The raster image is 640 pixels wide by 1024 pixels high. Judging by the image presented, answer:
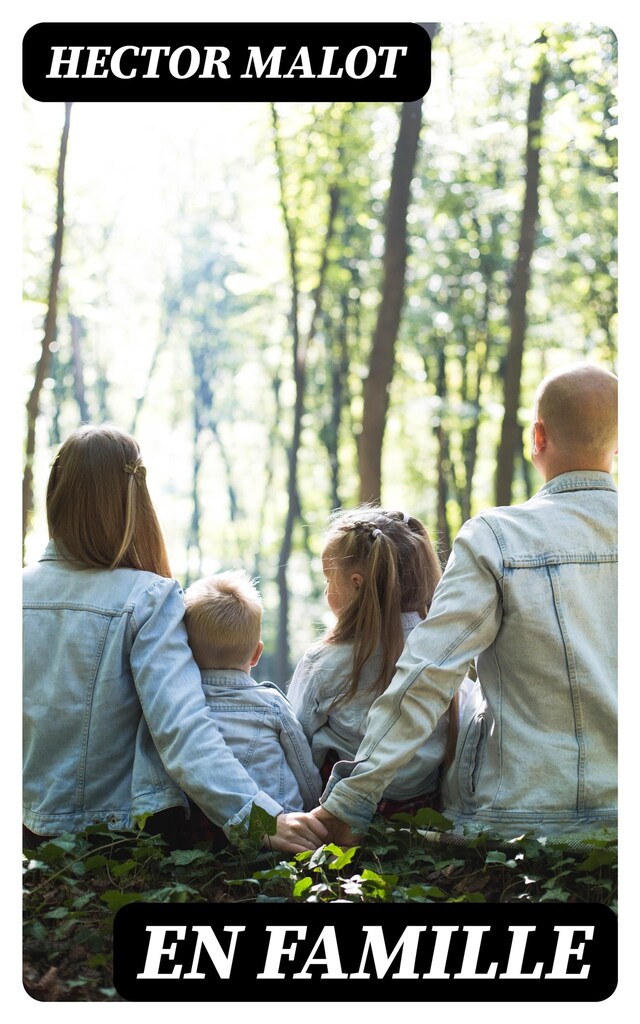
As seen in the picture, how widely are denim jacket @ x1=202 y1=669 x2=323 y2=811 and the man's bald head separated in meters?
1.23

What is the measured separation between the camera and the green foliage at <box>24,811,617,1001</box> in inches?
98.4

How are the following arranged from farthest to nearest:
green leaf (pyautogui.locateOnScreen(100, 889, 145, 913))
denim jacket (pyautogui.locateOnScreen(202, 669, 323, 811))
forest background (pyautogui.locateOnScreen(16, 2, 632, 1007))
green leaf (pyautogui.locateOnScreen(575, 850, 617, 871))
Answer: forest background (pyautogui.locateOnScreen(16, 2, 632, 1007)), denim jacket (pyautogui.locateOnScreen(202, 669, 323, 811)), green leaf (pyautogui.locateOnScreen(575, 850, 617, 871)), green leaf (pyautogui.locateOnScreen(100, 889, 145, 913))

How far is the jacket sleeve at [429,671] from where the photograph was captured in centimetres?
283

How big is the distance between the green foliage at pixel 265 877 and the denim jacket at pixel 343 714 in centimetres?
21

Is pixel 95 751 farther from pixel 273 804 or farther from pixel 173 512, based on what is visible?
pixel 173 512

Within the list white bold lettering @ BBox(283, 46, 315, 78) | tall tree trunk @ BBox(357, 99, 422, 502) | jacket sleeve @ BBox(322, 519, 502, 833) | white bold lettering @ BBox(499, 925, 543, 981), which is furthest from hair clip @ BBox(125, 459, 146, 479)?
tall tree trunk @ BBox(357, 99, 422, 502)

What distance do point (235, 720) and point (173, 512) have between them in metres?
21.0

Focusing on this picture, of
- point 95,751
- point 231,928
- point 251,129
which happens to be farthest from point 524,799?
point 251,129

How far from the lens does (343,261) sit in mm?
14297

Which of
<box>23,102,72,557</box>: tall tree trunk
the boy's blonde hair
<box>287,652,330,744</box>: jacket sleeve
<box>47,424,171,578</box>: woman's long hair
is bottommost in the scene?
<box>287,652,330,744</box>: jacket sleeve

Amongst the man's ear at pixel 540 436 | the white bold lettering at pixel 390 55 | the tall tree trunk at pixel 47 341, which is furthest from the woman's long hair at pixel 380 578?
the tall tree trunk at pixel 47 341

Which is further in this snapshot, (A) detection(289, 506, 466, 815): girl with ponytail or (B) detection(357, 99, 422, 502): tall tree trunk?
(B) detection(357, 99, 422, 502): tall tree trunk

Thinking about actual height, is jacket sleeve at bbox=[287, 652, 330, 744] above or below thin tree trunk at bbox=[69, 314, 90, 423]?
below

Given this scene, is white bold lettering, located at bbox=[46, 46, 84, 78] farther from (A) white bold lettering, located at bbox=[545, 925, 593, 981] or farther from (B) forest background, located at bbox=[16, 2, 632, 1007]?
(A) white bold lettering, located at bbox=[545, 925, 593, 981]
